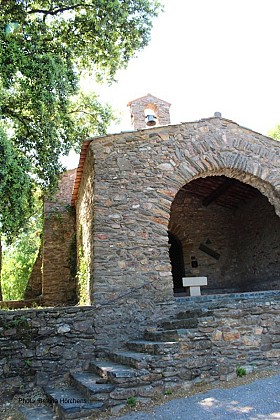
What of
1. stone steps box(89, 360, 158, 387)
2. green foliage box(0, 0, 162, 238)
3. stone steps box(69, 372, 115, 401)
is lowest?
stone steps box(69, 372, 115, 401)

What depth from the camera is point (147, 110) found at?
10.8 metres

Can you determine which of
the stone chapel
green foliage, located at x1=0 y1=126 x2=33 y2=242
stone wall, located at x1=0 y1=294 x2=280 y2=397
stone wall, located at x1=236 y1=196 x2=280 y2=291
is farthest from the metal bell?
stone wall, located at x1=0 y1=294 x2=280 y2=397

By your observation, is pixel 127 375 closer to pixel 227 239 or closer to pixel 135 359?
pixel 135 359

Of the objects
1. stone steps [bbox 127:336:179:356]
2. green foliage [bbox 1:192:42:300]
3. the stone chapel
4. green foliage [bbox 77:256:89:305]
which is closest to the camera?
stone steps [bbox 127:336:179:356]

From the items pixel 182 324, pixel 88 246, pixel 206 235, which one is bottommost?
pixel 182 324

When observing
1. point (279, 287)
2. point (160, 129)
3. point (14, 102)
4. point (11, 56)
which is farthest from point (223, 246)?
point (11, 56)

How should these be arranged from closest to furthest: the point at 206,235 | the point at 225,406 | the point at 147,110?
the point at 225,406, the point at 147,110, the point at 206,235

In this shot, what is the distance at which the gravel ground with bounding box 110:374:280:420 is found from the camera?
3797 mm

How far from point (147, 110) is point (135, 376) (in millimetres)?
8026

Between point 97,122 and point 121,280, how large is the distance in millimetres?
6768

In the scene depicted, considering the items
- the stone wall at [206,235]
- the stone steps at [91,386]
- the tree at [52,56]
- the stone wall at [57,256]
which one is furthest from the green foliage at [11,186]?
the stone wall at [206,235]

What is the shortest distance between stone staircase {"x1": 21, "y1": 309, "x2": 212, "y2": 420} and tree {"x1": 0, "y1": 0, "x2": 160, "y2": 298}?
8.68ft

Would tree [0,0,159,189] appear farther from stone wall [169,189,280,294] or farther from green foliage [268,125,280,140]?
green foliage [268,125,280,140]

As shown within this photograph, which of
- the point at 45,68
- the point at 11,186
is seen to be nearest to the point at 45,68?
the point at 45,68
